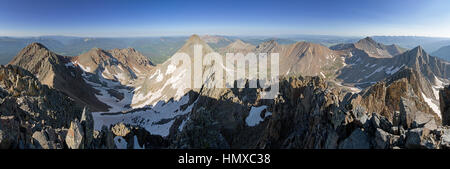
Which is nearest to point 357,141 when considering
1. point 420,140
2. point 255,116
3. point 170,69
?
point 420,140

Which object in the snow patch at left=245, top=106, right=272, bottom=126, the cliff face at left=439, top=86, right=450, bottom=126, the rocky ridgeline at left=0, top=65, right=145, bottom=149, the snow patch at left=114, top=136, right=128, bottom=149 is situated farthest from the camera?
the snow patch at left=114, top=136, right=128, bottom=149


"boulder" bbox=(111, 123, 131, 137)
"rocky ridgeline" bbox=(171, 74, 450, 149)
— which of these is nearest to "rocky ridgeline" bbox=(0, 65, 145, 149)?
"boulder" bbox=(111, 123, 131, 137)

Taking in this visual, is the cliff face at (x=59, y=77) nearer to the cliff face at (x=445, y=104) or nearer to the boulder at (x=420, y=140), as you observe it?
the boulder at (x=420, y=140)

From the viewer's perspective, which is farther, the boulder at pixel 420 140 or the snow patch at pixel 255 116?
the snow patch at pixel 255 116

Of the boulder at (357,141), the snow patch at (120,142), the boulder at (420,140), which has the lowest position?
the snow patch at (120,142)

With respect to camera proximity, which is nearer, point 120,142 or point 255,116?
point 120,142

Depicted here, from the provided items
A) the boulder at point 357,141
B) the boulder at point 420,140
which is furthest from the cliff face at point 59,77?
the boulder at point 420,140

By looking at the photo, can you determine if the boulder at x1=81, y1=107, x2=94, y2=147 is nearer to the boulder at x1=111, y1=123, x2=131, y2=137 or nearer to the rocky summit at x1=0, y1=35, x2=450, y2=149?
the rocky summit at x1=0, y1=35, x2=450, y2=149

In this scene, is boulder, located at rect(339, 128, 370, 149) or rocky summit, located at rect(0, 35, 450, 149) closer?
boulder, located at rect(339, 128, 370, 149)

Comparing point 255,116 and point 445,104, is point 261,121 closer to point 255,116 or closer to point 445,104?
point 255,116

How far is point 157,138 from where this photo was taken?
162 feet

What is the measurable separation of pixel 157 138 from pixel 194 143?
20981mm

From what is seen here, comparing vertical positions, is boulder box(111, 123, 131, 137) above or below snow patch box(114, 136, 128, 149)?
above
